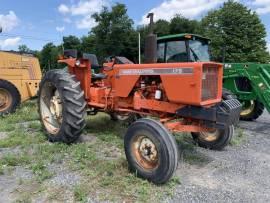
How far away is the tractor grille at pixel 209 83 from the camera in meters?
4.43

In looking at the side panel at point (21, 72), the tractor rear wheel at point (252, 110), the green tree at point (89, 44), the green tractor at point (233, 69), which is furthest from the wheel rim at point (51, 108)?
the green tree at point (89, 44)

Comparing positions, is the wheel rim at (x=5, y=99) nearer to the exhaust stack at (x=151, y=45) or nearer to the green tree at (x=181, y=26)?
the exhaust stack at (x=151, y=45)

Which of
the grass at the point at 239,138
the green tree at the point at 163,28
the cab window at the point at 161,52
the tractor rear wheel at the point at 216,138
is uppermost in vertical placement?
the green tree at the point at 163,28

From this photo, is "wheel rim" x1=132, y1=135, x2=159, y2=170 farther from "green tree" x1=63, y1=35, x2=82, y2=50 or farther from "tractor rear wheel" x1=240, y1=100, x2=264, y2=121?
"green tree" x1=63, y1=35, x2=82, y2=50

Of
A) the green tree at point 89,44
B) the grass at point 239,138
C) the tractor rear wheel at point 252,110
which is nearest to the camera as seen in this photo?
the grass at point 239,138

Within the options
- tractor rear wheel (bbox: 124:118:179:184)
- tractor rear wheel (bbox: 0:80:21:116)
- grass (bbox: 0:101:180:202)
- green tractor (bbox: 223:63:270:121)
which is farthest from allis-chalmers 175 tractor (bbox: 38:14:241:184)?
tractor rear wheel (bbox: 0:80:21:116)

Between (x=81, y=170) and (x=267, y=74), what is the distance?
4.77m

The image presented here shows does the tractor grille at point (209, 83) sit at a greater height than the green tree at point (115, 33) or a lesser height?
lesser

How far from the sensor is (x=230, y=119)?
450 cm

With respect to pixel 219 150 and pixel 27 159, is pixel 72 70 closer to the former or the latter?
pixel 27 159

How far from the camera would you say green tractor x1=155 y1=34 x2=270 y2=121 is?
7312 mm

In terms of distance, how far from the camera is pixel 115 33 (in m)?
37.9

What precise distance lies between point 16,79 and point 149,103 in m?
5.39

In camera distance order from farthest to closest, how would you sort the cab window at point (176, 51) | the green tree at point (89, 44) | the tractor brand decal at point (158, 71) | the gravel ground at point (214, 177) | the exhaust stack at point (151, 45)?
the green tree at point (89, 44), the cab window at point (176, 51), the exhaust stack at point (151, 45), the tractor brand decal at point (158, 71), the gravel ground at point (214, 177)
